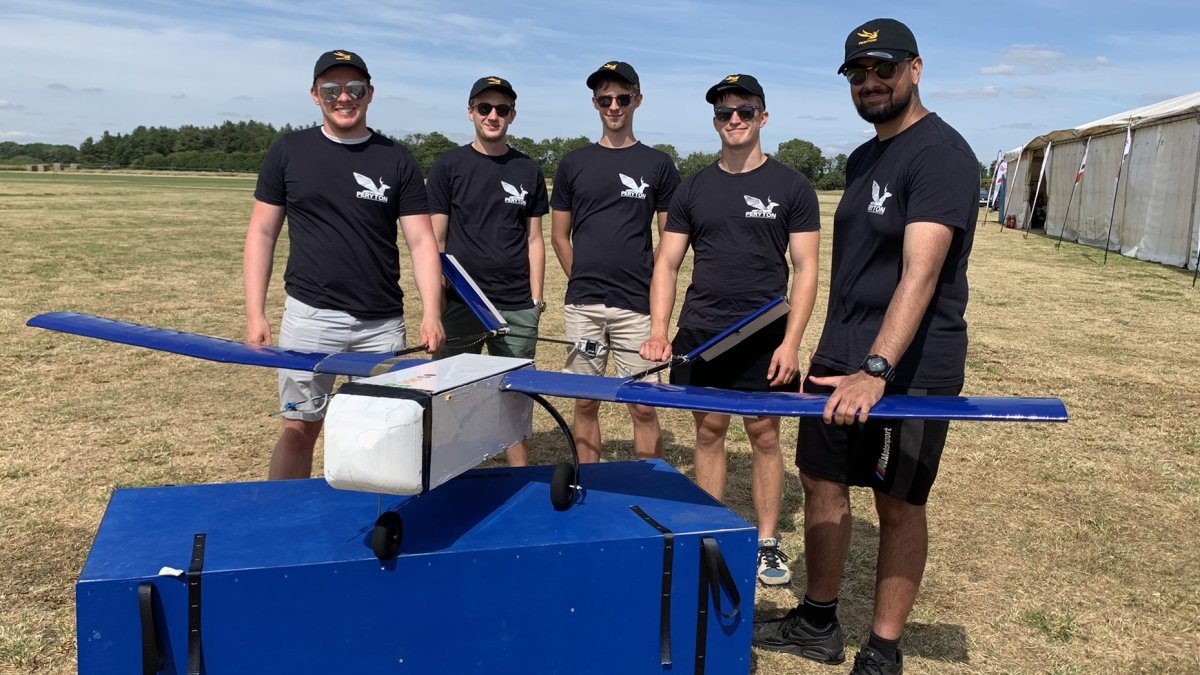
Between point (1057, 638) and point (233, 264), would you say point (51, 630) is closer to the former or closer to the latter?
point (1057, 638)

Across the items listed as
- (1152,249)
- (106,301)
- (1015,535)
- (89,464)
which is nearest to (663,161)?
(1015,535)

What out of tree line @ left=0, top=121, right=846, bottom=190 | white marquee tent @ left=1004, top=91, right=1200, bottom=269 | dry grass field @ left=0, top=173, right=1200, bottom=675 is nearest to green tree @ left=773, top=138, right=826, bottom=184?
tree line @ left=0, top=121, right=846, bottom=190

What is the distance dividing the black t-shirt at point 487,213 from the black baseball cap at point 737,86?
1210mm

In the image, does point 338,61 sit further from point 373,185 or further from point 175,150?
point 175,150

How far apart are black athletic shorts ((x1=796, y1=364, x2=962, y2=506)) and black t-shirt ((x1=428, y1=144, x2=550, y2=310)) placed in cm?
202

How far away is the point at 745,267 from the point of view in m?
4.02

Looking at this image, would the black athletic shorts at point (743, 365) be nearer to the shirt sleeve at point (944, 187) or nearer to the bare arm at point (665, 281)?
the bare arm at point (665, 281)

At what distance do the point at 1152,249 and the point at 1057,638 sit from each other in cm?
1784

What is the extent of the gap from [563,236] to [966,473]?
9.77 feet

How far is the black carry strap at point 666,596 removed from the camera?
2.57 metres

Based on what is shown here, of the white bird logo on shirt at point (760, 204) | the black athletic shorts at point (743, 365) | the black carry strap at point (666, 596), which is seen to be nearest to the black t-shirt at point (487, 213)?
the black athletic shorts at point (743, 365)

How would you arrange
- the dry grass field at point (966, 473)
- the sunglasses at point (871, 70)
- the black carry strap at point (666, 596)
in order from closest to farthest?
the black carry strap at point (666, 596)
the sunglasses at point (871, 70)
the dry grass field at point (966, 473)

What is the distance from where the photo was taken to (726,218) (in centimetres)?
399

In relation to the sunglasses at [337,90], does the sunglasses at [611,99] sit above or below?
above
